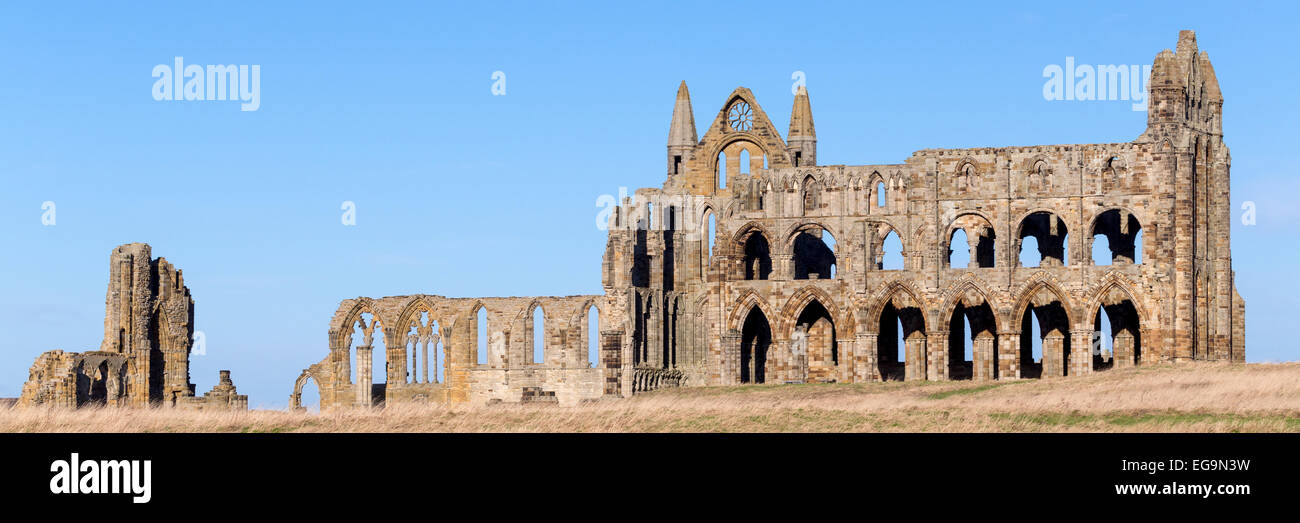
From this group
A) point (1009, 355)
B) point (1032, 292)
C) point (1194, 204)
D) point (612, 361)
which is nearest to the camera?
point (1194, 204)

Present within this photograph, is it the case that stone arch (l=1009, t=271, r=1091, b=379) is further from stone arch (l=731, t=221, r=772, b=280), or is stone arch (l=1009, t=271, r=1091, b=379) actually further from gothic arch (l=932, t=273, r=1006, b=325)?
stone arch (l=731, t=221, r=772, b=280)

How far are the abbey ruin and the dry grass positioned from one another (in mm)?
11910

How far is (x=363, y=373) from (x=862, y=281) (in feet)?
66.5

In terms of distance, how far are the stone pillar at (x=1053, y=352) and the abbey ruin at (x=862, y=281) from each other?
3.1 inches

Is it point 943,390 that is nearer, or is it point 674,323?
point 943,390

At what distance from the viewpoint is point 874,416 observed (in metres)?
52.9

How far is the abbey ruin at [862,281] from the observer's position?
2940 inches

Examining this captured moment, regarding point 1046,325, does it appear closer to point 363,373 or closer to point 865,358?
point 865,358

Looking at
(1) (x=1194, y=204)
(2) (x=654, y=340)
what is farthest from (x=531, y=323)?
(1) (x=1194, y=204)

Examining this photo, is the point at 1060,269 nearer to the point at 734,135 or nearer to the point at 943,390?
the point at 943,390

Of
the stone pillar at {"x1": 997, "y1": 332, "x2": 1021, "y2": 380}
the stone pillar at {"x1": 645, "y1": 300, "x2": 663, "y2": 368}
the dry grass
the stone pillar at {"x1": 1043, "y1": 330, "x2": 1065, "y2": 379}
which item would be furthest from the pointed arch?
the dry grass
